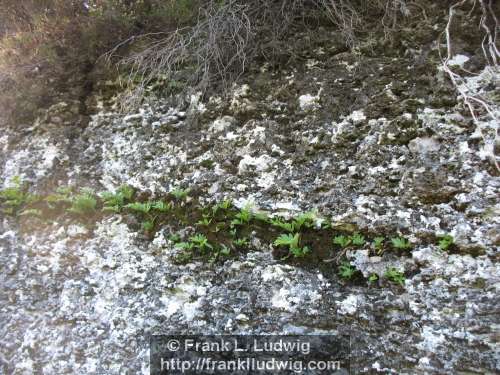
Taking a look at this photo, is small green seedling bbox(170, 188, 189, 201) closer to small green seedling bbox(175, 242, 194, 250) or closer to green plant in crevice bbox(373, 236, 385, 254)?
small green seedling bbox(175, 242, 194, 250)

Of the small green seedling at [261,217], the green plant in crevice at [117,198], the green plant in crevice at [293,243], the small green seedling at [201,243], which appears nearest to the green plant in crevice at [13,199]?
the green plant in crevice at [117,198]

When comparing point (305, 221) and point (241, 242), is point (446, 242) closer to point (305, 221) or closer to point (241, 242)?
point (305, 221)

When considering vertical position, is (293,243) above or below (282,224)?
below

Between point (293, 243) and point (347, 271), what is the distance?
45 cm

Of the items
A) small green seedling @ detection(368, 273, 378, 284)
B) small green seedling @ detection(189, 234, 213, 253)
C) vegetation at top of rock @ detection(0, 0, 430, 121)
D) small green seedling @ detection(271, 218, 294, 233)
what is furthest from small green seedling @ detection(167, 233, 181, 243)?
vegetation at top of rock @ detection(0, 0, 430, 121)

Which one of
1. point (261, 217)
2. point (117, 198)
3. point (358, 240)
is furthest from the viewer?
point (117, 198)

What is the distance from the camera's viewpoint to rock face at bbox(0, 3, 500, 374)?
117 inches

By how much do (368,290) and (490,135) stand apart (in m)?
1.60

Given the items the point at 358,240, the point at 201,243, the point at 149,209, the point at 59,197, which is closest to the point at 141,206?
the point at 149,209

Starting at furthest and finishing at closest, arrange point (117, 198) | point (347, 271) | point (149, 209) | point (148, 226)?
point (117, 198) → point (149, 209) → point (148, 226) → point (347, 271)

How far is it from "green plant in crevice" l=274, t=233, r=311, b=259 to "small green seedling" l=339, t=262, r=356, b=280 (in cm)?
30

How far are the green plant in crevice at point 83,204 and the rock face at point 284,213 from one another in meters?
0.15

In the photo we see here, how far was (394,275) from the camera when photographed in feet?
10.2

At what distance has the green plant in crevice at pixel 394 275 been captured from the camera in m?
3.09
